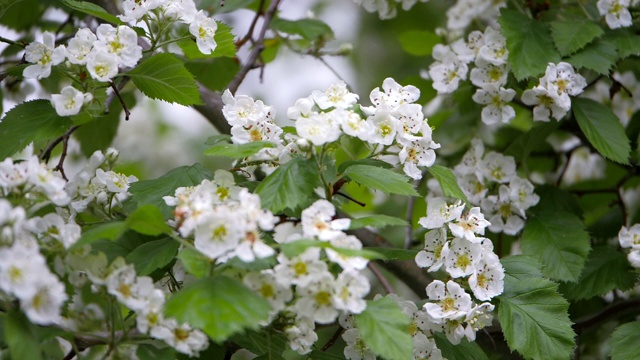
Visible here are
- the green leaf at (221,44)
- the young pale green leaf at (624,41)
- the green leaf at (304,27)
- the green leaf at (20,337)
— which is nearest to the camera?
the green leaf at (20,337)

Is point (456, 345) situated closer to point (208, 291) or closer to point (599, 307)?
point (208, 291)

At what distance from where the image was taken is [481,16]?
2.42m

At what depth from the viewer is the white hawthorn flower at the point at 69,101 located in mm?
1486

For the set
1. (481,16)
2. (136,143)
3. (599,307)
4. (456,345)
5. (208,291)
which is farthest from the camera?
(136,143)

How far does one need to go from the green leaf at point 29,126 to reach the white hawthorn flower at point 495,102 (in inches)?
39.8

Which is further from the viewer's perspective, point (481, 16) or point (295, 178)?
point (481, 16)

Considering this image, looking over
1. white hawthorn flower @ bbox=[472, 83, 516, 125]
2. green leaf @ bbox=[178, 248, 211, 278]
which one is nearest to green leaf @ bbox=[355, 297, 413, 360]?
green leaf @ bbox=[178, 248, 211, 278]

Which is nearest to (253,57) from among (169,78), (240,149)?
(169,78)

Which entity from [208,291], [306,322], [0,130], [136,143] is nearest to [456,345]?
[306,322]

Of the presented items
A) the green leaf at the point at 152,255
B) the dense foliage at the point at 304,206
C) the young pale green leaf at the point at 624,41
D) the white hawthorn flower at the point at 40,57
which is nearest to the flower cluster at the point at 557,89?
the dense foliage at the point at 304,206

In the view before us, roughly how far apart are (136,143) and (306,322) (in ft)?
9.45

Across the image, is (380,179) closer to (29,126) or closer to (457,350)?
(457,350)

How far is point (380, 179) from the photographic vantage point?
1.40 m

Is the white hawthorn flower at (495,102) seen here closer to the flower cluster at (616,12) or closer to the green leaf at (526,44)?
the green leaf at (526,44)
